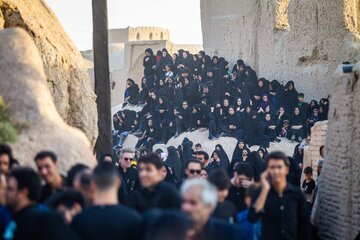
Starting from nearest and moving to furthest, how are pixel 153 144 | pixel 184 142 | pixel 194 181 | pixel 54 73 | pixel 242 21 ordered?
pixel 194 181 < pixel 54 73 < pixel 184 142 < pixel 153 144 < pixel 242 21

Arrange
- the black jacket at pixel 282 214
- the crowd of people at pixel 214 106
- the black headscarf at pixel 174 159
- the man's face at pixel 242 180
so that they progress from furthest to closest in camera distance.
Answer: the crowd of people at pixel 214 106
the black headscarf at pixel 174 159
the man's face at pixel 242 180
the black jacket at pixel 282 214

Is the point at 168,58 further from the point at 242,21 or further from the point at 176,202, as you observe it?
the point at 176,202

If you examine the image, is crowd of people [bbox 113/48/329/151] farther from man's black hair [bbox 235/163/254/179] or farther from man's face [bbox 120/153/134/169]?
man's black hair [bbox 235/163/254/179]

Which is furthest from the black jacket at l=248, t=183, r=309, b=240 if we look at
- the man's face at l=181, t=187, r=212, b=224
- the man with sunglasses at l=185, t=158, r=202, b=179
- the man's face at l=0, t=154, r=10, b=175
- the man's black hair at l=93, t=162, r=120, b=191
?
the man's black hair at l=93, t=162, r=120, b=191

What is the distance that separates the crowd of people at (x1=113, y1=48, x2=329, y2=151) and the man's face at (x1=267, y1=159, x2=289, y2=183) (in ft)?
41.7

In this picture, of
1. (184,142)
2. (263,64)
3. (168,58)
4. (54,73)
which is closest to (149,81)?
(168,58)

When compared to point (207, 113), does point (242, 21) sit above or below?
above

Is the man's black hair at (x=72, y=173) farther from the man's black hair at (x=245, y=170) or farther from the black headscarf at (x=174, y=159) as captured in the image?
the black headscarf at (x=174, y=159)

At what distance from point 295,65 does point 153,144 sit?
15.0 ft

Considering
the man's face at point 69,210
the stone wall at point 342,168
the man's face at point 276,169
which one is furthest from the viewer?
the stone wall at point 342,168

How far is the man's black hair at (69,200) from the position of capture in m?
6.54

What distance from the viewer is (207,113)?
22641 millimetres

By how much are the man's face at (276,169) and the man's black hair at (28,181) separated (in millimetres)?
2467

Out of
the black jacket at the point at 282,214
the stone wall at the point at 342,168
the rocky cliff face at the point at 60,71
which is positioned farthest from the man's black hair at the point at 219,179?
the rocky cliff face at the point at 60,71
